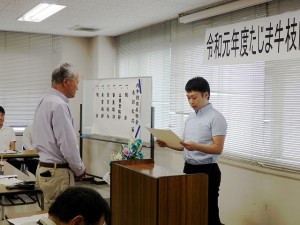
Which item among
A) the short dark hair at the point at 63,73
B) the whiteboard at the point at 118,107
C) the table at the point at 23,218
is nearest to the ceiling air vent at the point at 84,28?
the whiteboard at the point at 118,107

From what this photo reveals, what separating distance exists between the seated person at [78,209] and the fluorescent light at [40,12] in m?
3.73

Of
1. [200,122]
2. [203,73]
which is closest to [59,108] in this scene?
[200,122]

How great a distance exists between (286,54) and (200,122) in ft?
3.27

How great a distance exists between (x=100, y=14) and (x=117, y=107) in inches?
54.9

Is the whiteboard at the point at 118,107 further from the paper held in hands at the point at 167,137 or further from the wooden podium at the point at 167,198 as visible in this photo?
the wooden podium at the point at 167,198

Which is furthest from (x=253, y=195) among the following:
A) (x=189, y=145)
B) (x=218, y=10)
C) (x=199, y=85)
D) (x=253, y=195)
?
(x=218, y=10)

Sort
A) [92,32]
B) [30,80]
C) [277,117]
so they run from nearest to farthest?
[277,117], [92,32], [30,80]

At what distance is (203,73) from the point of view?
4.70 m

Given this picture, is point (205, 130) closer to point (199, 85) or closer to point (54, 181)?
point (199, 85)

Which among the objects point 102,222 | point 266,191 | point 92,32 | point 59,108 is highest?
point 92,32

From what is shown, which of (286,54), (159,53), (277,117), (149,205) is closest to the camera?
(149,205)

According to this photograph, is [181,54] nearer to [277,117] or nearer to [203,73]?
[203,73]

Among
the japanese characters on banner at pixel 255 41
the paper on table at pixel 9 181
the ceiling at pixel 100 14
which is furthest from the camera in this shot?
the ceiling at pixel 100 14

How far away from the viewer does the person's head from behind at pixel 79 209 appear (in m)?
1.15
